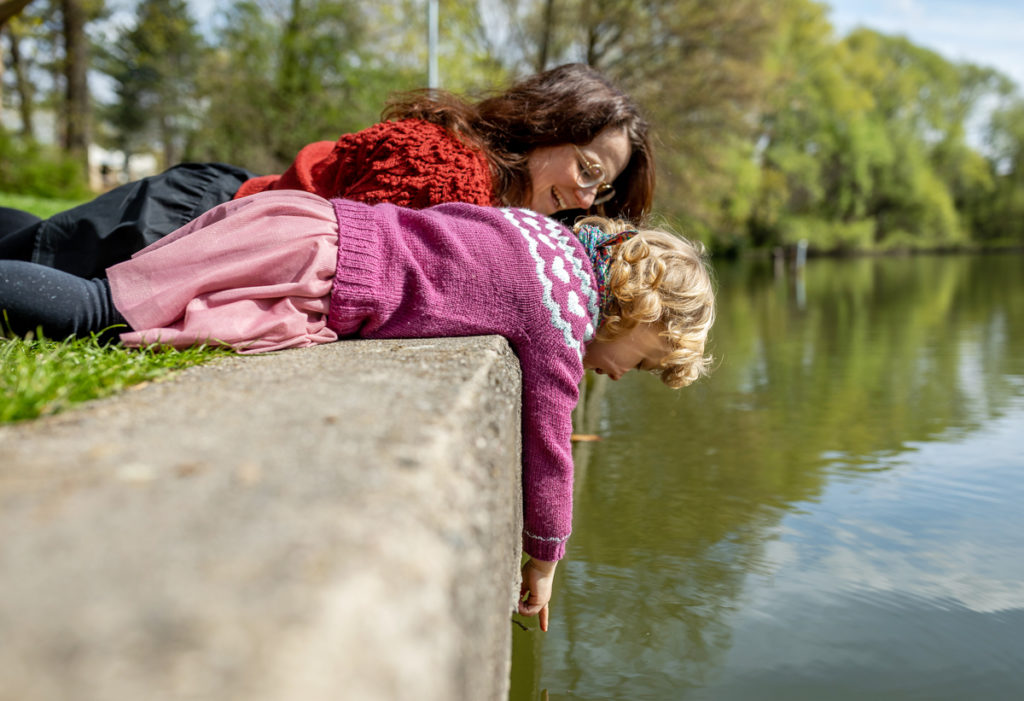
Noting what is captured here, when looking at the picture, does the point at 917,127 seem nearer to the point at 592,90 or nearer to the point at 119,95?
the point at 119,95

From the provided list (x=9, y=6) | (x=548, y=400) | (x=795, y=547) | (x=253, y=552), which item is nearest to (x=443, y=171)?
(x=548, y=400)

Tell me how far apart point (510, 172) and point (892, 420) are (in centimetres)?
269

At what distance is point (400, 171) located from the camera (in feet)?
8.75

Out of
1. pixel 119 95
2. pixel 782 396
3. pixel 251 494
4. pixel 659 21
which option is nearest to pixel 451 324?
pixel 251 494

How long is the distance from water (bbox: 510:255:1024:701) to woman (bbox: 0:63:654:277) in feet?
4.04

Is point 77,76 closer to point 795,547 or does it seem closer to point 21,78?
point 21,78

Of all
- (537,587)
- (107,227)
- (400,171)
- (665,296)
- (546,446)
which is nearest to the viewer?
(546,446)

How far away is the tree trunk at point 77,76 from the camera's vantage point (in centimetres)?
1672

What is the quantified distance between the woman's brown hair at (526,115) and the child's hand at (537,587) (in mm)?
1432

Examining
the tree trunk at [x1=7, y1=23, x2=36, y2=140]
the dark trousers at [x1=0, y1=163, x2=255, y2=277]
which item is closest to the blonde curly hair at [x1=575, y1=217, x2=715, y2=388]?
the dark trousers at [x1=0, y1=163, x2=255, y2=277]

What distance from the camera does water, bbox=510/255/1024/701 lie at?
6.77ft

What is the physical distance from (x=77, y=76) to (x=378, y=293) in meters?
18.4

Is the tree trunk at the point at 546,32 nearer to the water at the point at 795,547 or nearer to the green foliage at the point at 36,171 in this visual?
the green foliage at the point at 36,171

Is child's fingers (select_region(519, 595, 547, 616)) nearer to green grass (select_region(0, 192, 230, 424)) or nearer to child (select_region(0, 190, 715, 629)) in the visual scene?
child (select_region(0, 190, 715, 629))
